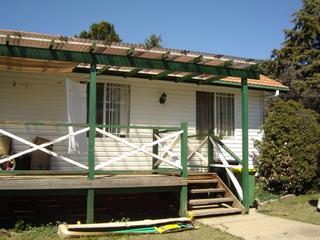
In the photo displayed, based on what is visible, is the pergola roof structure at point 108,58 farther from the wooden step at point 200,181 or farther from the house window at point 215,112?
the wooden step at point 200,181

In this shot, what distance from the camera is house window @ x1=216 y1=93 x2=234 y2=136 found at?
1259 centimetres

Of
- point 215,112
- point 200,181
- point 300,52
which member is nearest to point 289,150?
point 215,112

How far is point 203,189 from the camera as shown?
9.66 metres

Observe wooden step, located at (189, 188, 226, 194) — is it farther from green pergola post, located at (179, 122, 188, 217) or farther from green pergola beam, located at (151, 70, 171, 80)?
green pergola beam, located at (151, 70, 171, 80)

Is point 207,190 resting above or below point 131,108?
below

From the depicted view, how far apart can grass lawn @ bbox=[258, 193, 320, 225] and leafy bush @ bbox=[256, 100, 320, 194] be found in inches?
23.2

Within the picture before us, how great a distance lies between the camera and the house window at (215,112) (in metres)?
12.3

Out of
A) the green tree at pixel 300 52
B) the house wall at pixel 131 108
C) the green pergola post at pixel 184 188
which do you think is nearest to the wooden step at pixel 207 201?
the green pergola post at pixel 184 188

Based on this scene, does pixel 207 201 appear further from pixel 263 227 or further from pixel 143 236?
pixel 143 236

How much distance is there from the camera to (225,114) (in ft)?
41.7

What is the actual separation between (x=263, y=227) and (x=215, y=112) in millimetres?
5155

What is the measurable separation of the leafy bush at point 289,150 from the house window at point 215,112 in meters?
1.20

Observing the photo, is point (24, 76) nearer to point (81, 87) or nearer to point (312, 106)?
point (81, 87)

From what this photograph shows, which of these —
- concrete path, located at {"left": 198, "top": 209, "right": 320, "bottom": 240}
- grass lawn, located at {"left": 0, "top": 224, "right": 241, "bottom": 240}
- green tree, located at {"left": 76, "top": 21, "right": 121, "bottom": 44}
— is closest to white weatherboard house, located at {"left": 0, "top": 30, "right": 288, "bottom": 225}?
concrete path, located at {"left": 198, "top": 209, "right": 320, "bottom": 240}
